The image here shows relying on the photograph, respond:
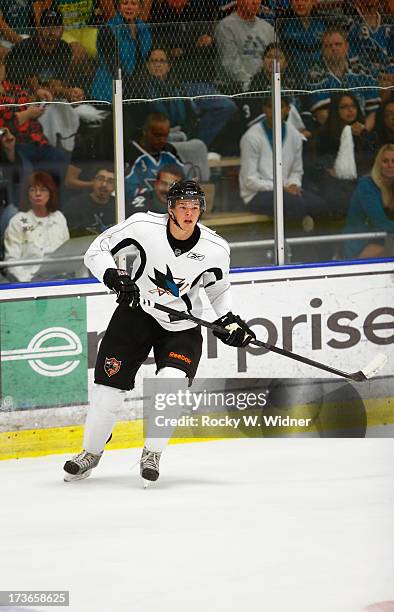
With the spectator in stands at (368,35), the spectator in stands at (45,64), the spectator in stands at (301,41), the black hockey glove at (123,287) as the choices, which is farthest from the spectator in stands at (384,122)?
the black hockey glove at (123,287)

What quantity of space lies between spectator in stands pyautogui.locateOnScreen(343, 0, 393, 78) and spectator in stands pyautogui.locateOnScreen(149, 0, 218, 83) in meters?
0.62

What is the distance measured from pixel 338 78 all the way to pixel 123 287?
6.06 ft

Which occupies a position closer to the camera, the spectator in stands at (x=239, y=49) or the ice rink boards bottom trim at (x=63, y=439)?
the ice rink boards bottom trim at (x=63, y=439)

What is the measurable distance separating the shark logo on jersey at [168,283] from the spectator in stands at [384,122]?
1.59 m

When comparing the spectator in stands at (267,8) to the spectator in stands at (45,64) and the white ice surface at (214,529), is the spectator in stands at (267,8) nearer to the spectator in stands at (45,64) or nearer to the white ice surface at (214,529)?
the spectator in stands at (45,64)

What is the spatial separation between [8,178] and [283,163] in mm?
1164

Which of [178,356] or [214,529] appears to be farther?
[178,356]

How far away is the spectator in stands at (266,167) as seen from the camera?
18.5 ft

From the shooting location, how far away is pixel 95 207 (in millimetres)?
5410

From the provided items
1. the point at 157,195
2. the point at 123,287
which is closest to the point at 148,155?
the point at 157,195

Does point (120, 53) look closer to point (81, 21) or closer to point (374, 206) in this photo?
point (81, 21)

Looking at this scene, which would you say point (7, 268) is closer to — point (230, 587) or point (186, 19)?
point (186, 19)

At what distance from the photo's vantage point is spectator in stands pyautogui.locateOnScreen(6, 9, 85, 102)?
5.23 meters

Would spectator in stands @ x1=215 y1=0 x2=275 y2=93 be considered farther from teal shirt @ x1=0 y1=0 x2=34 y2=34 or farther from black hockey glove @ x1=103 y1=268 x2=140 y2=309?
black hockey glove @ x1=103 y1=268 x2=140 y2=309
